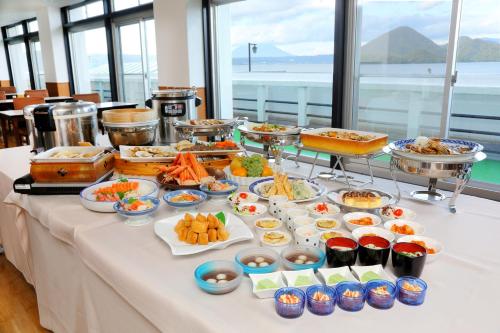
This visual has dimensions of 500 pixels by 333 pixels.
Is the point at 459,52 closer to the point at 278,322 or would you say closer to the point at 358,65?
the point at 358,65

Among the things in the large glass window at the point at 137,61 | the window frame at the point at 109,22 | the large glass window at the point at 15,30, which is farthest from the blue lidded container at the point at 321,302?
the large glass window at the point at 15,30

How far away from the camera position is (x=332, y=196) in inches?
46.3

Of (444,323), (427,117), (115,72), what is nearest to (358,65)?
(427,117)

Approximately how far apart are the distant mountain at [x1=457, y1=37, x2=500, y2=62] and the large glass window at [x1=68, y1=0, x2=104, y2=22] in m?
4.59

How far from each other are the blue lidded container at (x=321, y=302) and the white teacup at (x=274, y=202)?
40cm

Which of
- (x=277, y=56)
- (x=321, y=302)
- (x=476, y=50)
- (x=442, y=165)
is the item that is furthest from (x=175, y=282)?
(x=277, y=56)

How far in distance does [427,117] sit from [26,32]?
8.13m

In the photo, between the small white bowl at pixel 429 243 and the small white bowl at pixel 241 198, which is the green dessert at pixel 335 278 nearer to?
the small white bowl at pixel 429 243

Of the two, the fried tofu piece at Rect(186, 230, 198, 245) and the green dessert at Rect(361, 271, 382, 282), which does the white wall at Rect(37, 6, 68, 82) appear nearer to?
the fried tofu piece at Rect(186, 230, 198, 245)

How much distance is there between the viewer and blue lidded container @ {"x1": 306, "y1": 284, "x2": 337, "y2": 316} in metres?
→ 0.64

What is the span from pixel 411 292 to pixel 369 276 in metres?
0.09

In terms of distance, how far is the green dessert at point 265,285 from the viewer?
2.30 feet

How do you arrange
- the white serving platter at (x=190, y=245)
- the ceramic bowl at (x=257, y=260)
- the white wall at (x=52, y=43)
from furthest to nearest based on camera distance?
1. the white wall at (x=52, y=43)
2. the white serving platter at (x=190, y=245)
3. the ceramic bowl at (x=257, y=260)

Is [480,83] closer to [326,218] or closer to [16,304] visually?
[326,218]
